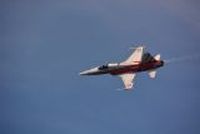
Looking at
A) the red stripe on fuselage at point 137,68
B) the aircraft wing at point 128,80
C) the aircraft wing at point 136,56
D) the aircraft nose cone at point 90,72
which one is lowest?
the aircraft wing at point 128,80

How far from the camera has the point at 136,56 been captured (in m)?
5.43

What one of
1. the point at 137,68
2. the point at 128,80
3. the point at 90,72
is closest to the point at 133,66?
the point at 137,68

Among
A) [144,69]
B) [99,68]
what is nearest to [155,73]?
[144,69]

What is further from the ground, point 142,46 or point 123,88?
point 142,46

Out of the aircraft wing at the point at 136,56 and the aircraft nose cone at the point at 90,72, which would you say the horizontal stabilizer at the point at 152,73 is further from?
the aircraft nose cone at the point at 90,72

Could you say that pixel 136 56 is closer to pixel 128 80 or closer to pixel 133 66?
pixel 133 66

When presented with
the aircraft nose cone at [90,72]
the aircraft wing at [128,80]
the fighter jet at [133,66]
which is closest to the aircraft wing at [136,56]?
the fighter jet at [133,66]

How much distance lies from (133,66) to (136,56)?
125 mm

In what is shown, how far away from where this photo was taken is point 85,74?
5492mm

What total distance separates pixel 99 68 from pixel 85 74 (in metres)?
0.16

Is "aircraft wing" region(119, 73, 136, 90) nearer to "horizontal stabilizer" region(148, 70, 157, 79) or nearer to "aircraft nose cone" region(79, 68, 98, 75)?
"horizontal stabilizer" region(148, 70, 157, 79)

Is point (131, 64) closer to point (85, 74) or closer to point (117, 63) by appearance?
point (117, 63)

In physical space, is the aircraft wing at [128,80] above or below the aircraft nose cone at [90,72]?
below

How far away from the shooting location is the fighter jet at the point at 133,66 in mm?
5449
